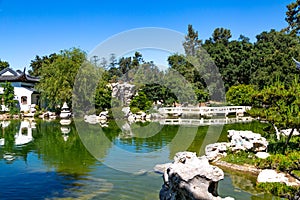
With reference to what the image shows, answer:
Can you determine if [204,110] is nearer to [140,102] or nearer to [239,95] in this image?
[239,95]

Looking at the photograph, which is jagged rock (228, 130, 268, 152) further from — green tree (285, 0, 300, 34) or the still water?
green tree (285, 0, 300, 34)

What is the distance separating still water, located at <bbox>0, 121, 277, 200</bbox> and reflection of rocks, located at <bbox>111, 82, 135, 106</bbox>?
855 centimetres

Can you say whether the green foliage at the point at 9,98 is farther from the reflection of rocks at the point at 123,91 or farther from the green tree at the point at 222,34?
the green tree at the point at 222,34

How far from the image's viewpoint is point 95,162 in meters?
9.66

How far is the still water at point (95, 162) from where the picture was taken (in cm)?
696

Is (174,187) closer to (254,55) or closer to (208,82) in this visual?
(208,82)

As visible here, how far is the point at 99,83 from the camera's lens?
78.0ft

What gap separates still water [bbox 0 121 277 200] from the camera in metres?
6.96

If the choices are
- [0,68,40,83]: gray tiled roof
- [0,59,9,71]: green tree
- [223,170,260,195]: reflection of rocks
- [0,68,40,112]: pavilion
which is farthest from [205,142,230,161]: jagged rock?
[0,59,9,71]: green tree

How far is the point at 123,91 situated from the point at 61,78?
4514 mm

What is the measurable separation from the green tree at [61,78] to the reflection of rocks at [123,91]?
9.91 feet

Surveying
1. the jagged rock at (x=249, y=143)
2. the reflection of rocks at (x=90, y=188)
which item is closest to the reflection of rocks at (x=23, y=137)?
the reflection of rocks at (x=90, y=188)

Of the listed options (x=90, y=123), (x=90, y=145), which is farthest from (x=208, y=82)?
(x=90, y=145)

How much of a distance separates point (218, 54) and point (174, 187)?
1060 inches
